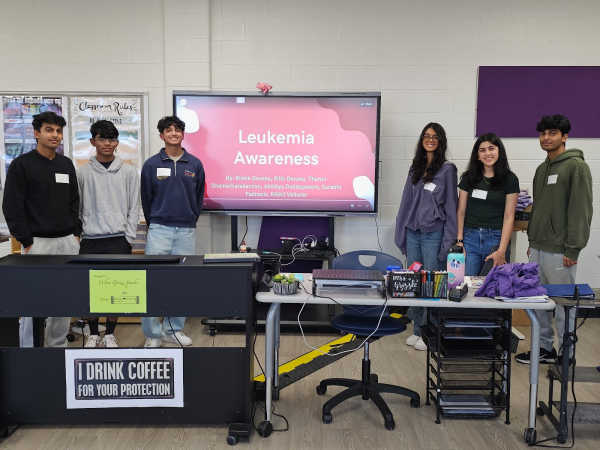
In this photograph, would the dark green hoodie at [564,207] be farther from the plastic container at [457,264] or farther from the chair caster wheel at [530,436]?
the chair caster wheel at [530,436]

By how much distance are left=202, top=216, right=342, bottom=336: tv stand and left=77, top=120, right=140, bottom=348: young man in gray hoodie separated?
3.35ft

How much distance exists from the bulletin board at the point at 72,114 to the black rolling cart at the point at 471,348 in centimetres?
304

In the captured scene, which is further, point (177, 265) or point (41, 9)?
point (41, 9)

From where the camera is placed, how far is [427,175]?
3352 mm

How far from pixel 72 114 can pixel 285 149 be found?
1896 millimetres

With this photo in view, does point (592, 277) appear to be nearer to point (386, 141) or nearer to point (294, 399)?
point (386, 141)

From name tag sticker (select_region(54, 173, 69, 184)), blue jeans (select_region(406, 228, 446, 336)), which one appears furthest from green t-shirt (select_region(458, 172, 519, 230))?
name tag sticker (select_region(54, 173, 69, 184))

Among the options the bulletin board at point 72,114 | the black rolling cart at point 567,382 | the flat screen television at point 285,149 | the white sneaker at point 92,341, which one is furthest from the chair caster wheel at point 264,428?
the bulletin board at point 72,114

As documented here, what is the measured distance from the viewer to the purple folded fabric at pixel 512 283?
223 cm

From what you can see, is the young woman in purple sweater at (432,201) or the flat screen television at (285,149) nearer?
the young woman in purple sweater at (432,201)

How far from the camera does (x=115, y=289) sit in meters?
2.22

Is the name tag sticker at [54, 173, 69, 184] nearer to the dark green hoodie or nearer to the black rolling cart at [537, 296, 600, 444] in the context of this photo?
the black rolling cart at [537, 296, 600, 444]

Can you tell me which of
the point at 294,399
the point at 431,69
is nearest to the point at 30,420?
the point at 294,399

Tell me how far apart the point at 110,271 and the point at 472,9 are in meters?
3.65
